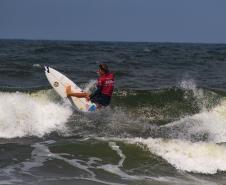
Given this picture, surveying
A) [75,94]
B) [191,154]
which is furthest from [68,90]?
[191,154]

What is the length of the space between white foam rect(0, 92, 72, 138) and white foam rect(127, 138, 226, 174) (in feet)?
9.70

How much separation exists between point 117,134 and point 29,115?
2.46m

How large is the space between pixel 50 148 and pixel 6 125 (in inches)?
94.0

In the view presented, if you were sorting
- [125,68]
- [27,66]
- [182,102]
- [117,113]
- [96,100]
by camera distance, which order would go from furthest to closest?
[125,68] → [27,66] → [182,102] → [117,113] → [96,100]

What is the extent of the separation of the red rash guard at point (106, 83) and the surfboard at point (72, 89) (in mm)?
601

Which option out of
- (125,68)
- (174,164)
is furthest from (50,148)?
(125,68)

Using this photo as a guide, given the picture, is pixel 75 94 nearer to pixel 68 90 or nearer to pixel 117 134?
pixel 68 90

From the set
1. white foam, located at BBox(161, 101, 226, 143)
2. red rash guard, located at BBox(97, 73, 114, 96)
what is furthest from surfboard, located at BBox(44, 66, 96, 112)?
white foam, located at BBox(161, 101, 226, 143)

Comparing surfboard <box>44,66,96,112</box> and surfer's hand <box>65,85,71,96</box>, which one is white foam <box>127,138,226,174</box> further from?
surfer's hand <box>65,85,71,96</box>

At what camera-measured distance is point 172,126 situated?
13.9m

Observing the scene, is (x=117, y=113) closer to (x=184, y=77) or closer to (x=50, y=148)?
(x=50, y=148)

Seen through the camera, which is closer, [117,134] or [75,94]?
[117,134]

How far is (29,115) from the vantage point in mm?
13148

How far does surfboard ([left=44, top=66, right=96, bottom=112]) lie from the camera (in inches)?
538
